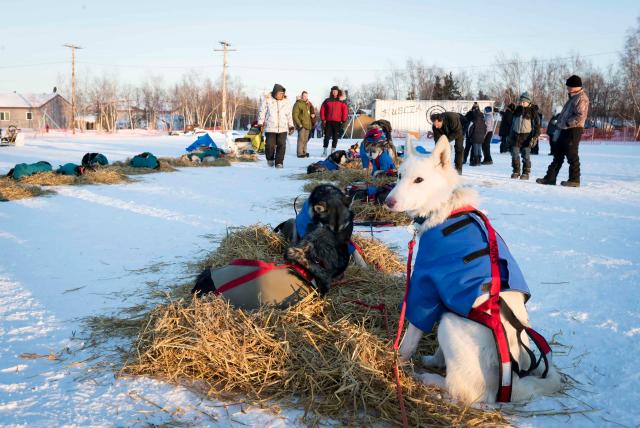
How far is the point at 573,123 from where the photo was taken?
29.5 ft

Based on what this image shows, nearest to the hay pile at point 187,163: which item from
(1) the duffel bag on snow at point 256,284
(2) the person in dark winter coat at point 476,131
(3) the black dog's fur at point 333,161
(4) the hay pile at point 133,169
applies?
(4) the hay pile at point 133,169

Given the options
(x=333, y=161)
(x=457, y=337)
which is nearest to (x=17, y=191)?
(x=333, y=161)

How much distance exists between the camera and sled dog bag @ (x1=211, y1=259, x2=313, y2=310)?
2.98 meters

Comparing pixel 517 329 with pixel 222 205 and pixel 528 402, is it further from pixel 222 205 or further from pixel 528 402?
pixel 222 205

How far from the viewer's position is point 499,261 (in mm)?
2301

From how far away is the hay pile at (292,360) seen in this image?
7.21ft

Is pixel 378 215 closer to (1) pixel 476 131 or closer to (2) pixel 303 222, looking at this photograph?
(2) pixel 303 222

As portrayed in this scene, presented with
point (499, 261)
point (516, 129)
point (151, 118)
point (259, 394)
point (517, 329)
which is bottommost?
point (259, 394)

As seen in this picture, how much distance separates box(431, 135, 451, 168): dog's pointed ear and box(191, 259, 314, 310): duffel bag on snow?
1.21m

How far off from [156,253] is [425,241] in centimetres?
328

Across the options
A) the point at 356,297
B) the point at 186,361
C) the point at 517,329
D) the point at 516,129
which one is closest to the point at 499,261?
the point at 517,329

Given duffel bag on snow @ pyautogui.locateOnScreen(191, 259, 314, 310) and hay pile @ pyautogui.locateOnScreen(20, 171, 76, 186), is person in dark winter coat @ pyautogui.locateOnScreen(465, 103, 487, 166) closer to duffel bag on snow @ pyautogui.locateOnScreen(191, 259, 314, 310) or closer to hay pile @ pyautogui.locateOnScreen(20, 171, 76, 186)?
hay pile @ pyautogui.locateOnScreen(20, 171, 76, 186)

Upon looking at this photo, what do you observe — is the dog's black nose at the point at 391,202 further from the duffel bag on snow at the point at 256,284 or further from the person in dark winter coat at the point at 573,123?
the person in dark winter coat at the point at 573,123

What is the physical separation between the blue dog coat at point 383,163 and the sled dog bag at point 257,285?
6027mm
